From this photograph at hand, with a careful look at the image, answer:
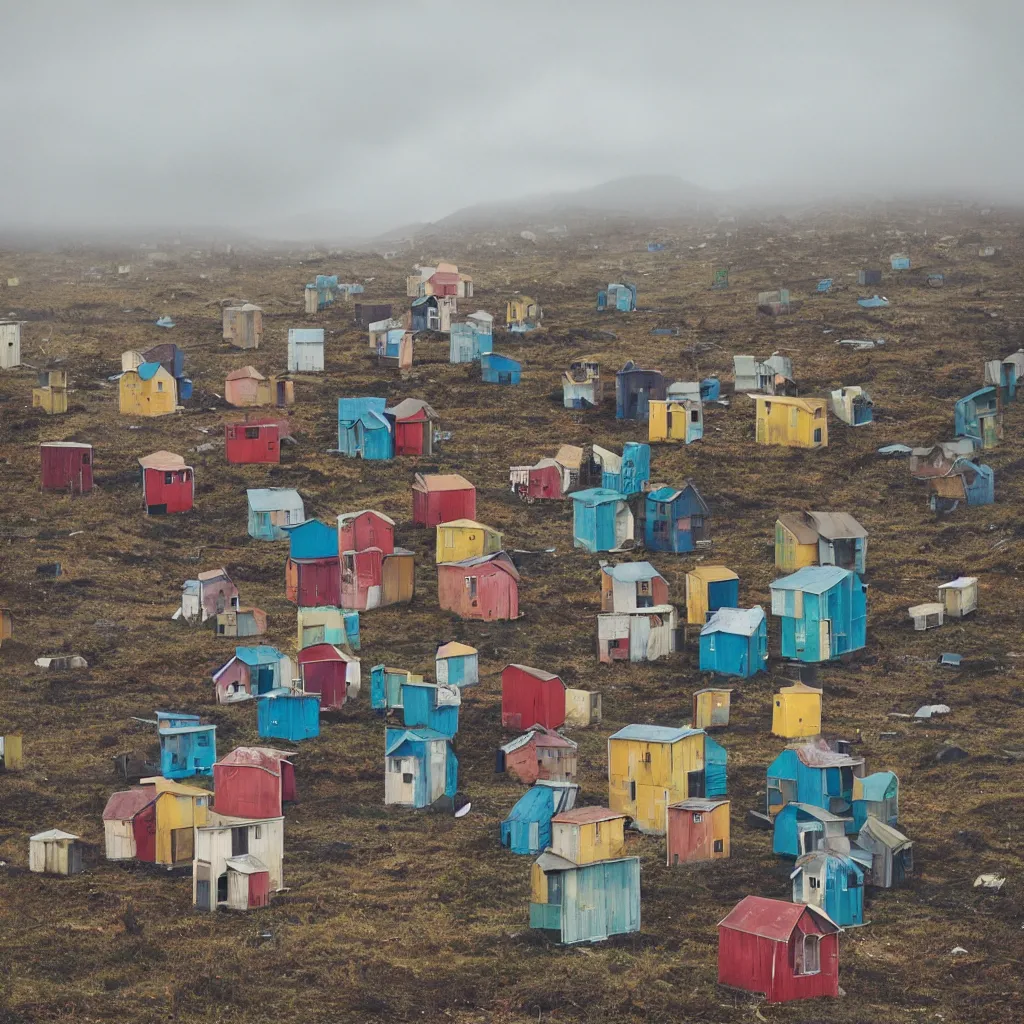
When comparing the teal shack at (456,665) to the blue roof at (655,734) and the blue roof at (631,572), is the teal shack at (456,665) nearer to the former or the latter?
the blue roof at (631,572)

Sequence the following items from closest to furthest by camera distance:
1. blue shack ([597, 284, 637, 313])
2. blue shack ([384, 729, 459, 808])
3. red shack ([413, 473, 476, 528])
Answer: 1. blue shack ([384, 729, 459, 808])
2. red shack ([413, 473, 476, 528])
3. blue shack ([597, 284, 637, 313])

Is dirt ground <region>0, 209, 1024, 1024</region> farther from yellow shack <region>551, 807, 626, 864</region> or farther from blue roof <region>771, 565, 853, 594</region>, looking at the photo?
blue roof <region>771, 565, 853, 594</region>

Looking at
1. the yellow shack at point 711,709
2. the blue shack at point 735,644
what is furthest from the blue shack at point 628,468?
the yellow shack at point 711,709

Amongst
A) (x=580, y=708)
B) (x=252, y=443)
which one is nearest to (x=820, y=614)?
(x=580, y=708)

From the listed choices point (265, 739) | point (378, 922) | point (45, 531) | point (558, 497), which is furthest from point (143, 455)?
point (378, 922)

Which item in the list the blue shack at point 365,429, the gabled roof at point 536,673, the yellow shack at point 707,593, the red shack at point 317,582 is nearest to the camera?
the gabled roof at point 536,673

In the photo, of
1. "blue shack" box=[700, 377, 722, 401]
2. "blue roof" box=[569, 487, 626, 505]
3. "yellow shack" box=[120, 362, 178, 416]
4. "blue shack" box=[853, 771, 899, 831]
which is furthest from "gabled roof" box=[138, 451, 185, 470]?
"blue shack" box=[853, 771, 899, 831]

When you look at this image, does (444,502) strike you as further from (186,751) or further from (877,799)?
(877,799)
